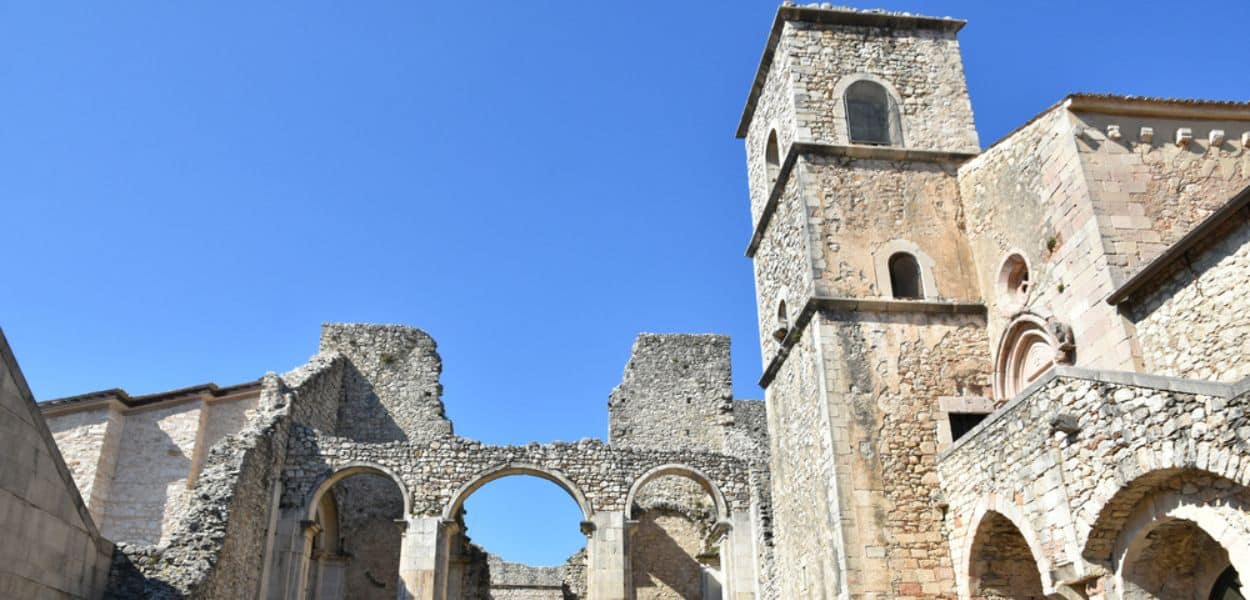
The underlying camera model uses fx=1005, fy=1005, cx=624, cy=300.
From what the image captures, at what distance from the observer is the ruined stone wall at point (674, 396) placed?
1034 inches

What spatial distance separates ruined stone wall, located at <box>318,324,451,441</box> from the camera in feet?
79.6

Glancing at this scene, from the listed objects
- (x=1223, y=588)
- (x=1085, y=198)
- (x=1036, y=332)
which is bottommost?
(x=1223, y=588)

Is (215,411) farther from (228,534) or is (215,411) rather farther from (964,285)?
(964,285)

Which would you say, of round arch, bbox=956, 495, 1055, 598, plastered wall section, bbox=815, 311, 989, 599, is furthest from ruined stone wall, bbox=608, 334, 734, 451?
round arch, bbox=956, 495, 1055, 598

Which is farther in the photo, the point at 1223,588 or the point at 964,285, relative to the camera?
the point at 964,285

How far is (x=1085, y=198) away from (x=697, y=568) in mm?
15652

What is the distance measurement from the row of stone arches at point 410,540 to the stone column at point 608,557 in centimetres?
2

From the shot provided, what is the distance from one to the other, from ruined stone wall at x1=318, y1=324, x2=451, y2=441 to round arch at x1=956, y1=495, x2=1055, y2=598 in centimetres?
1543

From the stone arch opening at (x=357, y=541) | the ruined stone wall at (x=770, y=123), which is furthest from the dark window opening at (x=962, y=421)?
the stone arch opening at (x=357, y=541)

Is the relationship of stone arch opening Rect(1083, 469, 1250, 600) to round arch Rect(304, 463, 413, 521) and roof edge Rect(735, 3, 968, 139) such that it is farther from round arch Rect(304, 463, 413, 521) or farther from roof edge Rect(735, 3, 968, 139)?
round arch Rect(304, 463, 413, 521)

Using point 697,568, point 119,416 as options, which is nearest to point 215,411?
point 119,416

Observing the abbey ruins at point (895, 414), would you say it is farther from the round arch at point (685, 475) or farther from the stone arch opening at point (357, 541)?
the stone arch opening at point (357, 541)

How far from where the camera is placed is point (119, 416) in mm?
18656

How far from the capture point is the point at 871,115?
14.7 m
